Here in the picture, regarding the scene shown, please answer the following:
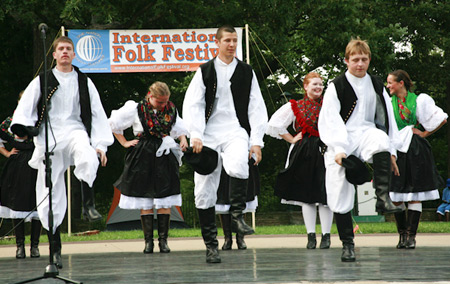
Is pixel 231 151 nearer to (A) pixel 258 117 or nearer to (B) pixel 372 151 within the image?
(A) pixel 258 117

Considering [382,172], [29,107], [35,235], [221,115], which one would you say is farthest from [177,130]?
[382,172]

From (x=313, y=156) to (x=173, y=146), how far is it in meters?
1.63

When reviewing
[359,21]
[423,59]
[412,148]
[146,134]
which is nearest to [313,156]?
[412,148]

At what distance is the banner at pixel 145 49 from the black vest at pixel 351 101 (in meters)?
6.43

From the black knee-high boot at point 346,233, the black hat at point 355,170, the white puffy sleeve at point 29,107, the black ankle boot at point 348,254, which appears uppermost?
the white puffy sleeve at point 29,107

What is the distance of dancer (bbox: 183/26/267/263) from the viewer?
6.70 meters

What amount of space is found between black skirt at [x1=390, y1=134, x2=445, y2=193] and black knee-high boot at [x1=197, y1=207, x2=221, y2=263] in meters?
2.59

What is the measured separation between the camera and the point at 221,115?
22.4 feet

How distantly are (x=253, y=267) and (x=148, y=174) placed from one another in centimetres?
292

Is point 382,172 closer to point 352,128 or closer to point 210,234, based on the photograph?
point 352,128

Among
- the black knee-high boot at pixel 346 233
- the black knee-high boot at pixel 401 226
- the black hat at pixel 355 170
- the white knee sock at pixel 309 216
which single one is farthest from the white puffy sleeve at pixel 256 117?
the black knee-high boot at pixel 401 226

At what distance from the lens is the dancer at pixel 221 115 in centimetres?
670

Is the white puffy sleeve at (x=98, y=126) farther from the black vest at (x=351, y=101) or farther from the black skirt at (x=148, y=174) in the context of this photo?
the black vest at (x=351, y=101)

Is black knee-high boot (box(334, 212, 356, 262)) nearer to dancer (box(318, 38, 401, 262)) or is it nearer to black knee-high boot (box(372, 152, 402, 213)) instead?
dancer (box(318, 38, 401, 262))
